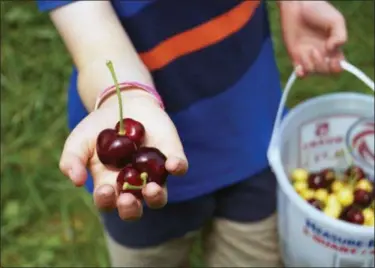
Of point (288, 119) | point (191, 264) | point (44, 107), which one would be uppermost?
point (288, 119)

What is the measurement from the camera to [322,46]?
1.12 meters

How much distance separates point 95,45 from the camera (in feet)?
2.90

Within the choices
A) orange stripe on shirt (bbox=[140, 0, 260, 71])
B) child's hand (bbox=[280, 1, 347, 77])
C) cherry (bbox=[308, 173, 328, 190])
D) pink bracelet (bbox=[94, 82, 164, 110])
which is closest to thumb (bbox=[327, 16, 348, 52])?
child's hand (bbox=[280, 1, 347, 77])

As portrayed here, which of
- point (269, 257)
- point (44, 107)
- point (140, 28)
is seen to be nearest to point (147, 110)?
point (140, 28)

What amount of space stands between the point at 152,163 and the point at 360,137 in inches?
24.0

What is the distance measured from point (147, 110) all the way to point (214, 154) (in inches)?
11.9

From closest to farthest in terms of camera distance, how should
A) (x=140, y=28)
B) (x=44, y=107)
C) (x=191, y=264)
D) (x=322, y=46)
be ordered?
(x=140, y=28), (x=322, y=46), (x=191, y=264), (x=44, y=107)

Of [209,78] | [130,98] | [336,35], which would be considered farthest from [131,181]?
[336,35]

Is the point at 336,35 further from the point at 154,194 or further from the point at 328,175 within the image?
the point at 154,194

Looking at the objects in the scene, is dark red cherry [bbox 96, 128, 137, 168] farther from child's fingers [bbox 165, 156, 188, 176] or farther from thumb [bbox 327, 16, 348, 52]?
thumb [bbox 327, 16, 348, 52]

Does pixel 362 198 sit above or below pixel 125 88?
below

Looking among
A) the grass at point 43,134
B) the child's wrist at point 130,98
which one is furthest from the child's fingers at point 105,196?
the grass at point 43,134

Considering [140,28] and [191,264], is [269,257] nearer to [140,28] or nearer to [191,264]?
[191,264]

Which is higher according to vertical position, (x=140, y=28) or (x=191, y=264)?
(x=140, y=28)
